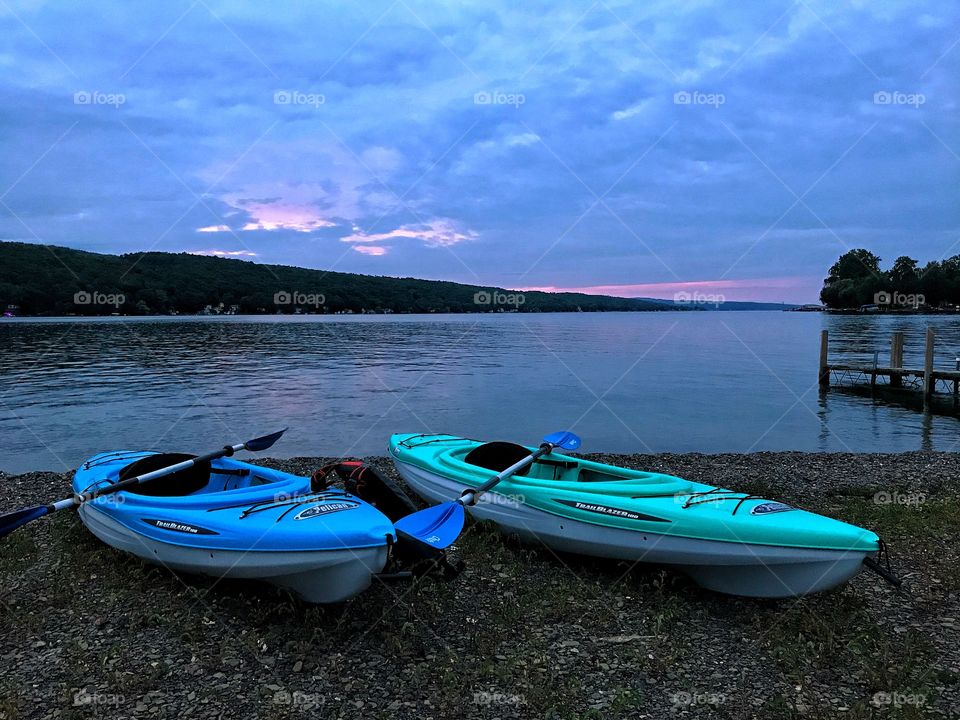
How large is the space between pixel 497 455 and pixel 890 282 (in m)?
163

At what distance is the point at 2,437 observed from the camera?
21.0 m

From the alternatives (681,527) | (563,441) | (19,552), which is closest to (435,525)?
(681,527)

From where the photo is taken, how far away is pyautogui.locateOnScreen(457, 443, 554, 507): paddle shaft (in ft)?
24.0

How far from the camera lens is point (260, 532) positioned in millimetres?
6137

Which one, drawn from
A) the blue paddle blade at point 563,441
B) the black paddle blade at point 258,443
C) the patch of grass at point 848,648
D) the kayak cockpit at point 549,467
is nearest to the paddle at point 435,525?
the kayak cockpit at point 549,467

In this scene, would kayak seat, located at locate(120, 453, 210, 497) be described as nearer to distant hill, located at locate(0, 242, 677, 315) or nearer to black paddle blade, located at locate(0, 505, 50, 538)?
black paddle blade, located at locate(0, 505, 50, 538)

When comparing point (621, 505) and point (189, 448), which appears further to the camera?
point (189, 448)

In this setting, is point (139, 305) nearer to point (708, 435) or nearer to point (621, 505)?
point (708, 435)

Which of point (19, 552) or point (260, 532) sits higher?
point (260, 532)

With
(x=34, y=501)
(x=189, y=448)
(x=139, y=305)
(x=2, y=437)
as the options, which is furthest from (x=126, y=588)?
(x=139, y=305)

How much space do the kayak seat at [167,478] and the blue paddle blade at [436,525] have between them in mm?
3626

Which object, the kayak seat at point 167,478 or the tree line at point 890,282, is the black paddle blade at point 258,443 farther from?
the tree line at point 890,282

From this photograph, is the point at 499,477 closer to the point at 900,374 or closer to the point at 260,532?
the point at 260,532

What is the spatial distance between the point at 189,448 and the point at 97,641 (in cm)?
1487
